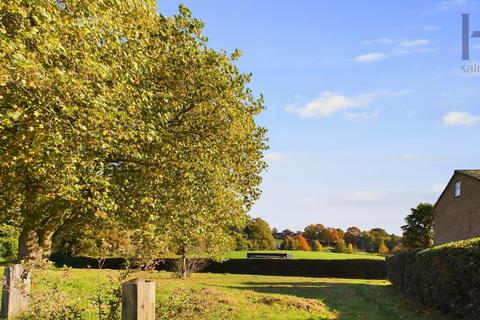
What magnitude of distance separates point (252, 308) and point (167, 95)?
8737 millimetres

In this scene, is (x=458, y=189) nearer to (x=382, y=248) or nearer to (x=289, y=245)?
(x=289, y=245)

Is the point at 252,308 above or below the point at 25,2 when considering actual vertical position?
below

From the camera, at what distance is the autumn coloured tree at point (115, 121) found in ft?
28.6

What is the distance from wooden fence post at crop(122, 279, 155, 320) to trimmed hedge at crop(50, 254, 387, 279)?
50147mm

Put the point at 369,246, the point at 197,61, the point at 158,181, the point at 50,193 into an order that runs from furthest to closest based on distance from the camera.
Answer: the point at 369,246 < the point at 197,61 < the point at 158,181 < the point at 50,193

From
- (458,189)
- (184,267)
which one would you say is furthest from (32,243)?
(458,189)

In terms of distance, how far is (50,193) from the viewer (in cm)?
1184

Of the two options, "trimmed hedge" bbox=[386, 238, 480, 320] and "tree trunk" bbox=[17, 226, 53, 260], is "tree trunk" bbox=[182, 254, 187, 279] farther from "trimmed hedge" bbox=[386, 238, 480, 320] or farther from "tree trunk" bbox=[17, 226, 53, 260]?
"tree trunk" bbox=[17, 226, 53, 260]

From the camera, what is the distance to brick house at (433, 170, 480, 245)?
34.5 meters

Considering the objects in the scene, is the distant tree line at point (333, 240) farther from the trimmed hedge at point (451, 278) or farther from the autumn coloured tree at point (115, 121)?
the autumn coloured tree at point (115, 121)

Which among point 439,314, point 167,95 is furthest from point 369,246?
point 167,95

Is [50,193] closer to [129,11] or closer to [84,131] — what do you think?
[84,131]

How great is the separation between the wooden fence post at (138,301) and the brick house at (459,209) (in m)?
34.0

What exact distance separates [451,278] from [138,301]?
577 inches
